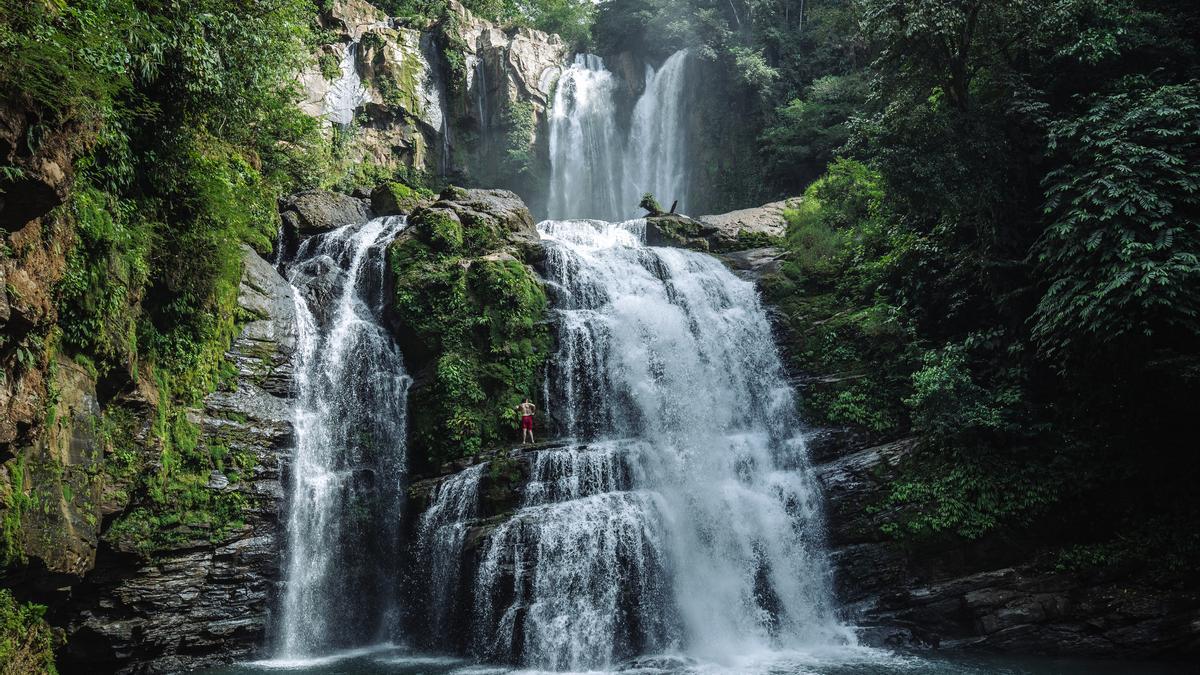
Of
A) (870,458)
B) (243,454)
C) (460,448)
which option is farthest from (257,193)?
(870,458)

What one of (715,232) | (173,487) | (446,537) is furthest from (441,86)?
(446,537)

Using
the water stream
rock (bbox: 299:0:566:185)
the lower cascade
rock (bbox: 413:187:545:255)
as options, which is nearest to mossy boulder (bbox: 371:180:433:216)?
rock (bbox: 413:187:545:255)

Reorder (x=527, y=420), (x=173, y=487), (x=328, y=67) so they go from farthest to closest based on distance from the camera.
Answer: (x=328, y=67)
(x=527, y=420)
(x=173, y=487)

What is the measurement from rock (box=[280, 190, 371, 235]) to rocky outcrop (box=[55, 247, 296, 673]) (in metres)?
4.89

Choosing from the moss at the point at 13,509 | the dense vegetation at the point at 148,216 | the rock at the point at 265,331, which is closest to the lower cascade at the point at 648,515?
the rock at the point at 265,331

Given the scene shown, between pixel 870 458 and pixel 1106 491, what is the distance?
3763 millimetres

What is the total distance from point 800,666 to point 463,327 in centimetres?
978

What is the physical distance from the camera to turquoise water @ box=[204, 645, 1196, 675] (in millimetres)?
9867

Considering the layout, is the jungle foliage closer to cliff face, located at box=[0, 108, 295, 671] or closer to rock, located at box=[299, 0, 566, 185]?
cliff face, located at box=[0, 108, 295, 671]

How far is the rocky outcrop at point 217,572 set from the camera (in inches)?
417

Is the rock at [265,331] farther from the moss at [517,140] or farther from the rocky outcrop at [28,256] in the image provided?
the moss at [517,140]

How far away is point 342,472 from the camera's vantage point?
14.0 metres

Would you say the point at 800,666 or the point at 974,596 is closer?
the point at 800,666

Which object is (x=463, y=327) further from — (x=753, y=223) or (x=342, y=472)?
(x=753, y=223)
